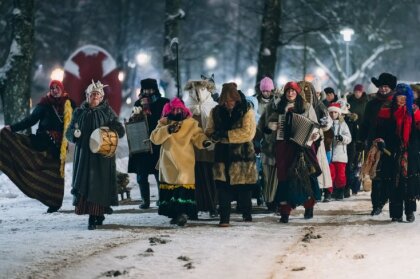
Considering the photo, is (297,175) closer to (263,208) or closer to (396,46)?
(263,208)

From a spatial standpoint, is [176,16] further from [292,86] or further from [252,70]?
[252,70]

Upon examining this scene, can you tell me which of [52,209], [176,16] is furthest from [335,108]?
[176,16]

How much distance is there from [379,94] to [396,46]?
3760cm

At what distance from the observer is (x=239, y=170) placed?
1241 cm

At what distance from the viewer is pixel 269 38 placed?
923 inches

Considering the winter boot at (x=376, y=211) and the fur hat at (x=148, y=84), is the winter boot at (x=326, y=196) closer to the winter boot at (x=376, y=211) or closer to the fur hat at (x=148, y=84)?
the winter boot at (x=376, y=211)

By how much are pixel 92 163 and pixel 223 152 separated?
1.80 meters

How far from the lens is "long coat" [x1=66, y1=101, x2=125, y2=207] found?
11875 mm

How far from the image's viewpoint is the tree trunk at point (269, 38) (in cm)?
2334

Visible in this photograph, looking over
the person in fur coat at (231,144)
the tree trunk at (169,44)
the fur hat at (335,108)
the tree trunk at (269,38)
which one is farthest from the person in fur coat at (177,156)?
the tree trunk at (169,44)

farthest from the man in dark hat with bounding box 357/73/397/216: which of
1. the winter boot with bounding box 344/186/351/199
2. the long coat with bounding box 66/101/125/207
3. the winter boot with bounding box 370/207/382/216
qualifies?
the long coat with bounding box 66/101/125/207

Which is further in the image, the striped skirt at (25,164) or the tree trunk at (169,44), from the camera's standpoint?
the tree trunk at (169,44)

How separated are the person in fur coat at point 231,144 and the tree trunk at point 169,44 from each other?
11.6 m

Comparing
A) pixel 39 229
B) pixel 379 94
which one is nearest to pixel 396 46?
pixel 379 94
